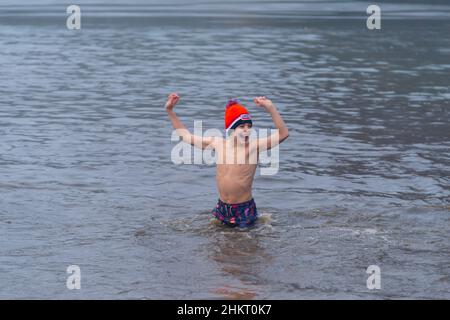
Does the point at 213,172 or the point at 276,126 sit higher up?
the point at 276,126

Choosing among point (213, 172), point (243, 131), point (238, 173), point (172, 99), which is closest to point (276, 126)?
point (243, 131)

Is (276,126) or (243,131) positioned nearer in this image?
(276,126)

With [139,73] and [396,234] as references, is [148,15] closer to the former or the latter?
[139,73]

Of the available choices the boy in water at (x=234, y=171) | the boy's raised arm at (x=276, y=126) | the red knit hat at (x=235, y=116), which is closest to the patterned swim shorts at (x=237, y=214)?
the boy in water at (x=234, y=171)

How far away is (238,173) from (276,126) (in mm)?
875

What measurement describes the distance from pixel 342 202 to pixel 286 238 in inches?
63.2

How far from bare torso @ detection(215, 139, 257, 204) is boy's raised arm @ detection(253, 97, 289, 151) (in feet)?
0.53

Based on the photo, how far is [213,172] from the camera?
1285 centimetres

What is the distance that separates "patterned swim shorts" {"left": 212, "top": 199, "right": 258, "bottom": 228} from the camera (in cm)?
1002

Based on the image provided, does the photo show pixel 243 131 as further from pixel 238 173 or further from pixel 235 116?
pixel 238 173

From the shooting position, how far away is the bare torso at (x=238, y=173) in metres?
9.99

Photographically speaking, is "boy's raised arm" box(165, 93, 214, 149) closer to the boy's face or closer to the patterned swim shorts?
the boy's face

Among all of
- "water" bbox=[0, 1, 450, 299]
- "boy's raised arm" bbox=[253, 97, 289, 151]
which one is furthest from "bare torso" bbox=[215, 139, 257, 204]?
"water" bbox=[0, 1, 450, 299]

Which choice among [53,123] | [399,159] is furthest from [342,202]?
[53,123]
